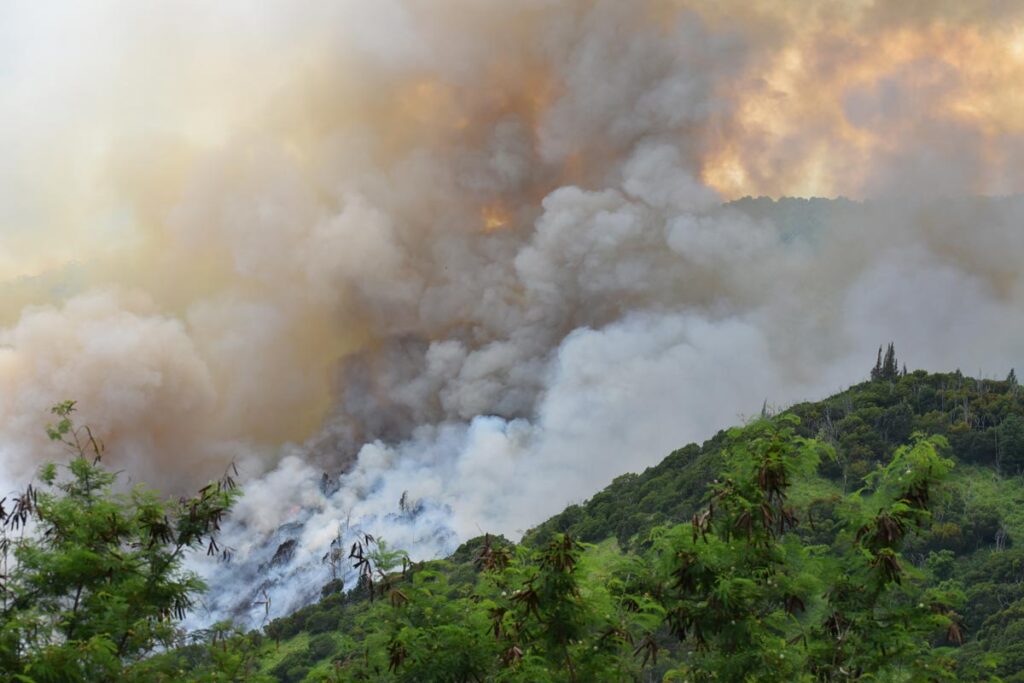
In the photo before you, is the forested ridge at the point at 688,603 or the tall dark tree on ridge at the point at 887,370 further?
the tall dark tree on ridge at the point at 887,370

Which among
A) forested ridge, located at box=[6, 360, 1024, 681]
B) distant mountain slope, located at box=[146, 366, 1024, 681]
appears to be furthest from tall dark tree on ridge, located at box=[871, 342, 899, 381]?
forested ridge, located at box=[6, 360, 1024, 681]

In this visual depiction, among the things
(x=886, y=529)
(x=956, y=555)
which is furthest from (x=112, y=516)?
(x=956, y=555)

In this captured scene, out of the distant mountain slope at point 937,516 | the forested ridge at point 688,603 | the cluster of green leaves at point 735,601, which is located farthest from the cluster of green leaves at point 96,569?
the distant mountain slope at point 937,516

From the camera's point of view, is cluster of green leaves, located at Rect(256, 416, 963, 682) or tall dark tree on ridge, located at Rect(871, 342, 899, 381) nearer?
cluster of green leaves, located at Rect(256, 416, 963, 682)

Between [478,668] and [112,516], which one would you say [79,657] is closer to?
[112,516]

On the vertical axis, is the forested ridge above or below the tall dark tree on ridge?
below

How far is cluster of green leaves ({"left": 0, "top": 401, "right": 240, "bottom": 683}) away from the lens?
1475 cm

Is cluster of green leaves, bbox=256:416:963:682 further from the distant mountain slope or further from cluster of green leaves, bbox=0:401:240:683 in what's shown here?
the distant mountain slope

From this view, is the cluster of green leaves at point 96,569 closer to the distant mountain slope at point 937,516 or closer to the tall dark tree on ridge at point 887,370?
the distant mountain slope at point 937,516

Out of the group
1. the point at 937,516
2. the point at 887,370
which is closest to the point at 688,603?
the point at 937,516

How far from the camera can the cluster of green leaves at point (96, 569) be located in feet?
48.4

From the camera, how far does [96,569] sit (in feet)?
51.5

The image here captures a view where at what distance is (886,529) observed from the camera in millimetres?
13641

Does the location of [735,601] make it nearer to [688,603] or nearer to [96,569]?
[688,603]
